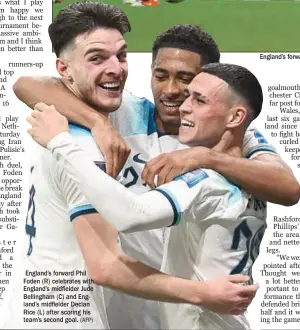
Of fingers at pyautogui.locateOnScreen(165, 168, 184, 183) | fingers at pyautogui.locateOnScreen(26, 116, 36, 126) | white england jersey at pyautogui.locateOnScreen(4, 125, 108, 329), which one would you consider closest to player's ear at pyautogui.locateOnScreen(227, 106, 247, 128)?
fingers at pyautogui.locateOnScreen(165, 168, 184, 183)

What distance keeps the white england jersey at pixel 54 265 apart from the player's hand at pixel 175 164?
9 cm

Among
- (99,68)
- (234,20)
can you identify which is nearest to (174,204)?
(99,68)

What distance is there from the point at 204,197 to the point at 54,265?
0.27 metres

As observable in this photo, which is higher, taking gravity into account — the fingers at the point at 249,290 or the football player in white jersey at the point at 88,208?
the football player in white jersey at the point at 88,208

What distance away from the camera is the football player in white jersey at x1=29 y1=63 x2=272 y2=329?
3.09 ft

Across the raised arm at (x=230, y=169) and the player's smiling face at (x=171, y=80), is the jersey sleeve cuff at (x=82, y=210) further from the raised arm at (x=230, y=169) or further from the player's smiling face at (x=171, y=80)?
the player's smiling face at (x=171, y=80)

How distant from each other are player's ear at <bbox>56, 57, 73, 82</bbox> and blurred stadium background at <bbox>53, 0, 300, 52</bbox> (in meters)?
0.12

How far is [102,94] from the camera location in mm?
1059

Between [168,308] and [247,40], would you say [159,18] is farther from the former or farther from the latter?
[168,308]

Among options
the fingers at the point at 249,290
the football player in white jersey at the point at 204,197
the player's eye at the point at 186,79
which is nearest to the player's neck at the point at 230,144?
the football player in white jersey at the point at 204,197

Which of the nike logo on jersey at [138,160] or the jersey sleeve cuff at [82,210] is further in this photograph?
the nike logo on jersey at [138,160]

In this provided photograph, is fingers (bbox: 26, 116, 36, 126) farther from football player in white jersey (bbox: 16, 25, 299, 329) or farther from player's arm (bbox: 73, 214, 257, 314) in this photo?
player's arm (bbox: 73, 214, 257, 314)

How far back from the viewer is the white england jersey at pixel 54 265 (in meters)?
1.02

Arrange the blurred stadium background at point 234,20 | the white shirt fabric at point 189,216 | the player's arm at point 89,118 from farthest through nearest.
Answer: the blurred stadium background at point 234,20 < the player's arm at point 89,118 < the white shirt fabric at point 189,216
